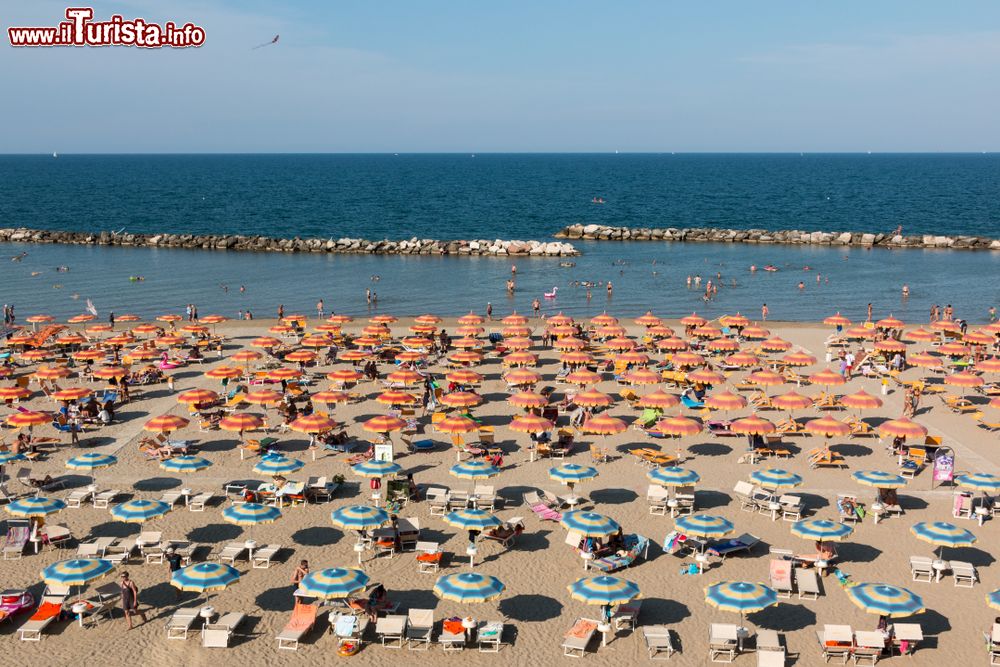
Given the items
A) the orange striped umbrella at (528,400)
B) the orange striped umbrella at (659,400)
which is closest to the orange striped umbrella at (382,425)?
the orange striped umbrella at (528,400)

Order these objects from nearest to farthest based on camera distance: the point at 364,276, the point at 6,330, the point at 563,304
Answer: the point at 6,330
the point at 563,304
the point at 364,276

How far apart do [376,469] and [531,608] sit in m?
6.80

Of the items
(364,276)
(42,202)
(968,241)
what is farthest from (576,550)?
(42,202)

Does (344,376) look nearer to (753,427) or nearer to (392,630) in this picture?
(753,427)

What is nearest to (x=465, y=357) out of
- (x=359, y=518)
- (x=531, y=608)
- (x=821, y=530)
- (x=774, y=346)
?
(x=774, y=346)

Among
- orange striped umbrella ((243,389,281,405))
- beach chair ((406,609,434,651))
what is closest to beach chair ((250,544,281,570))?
beach chair ((406,609,434,651))

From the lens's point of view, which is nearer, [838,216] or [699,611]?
[699,611]

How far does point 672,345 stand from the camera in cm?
3791

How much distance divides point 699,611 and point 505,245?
65.9 metres

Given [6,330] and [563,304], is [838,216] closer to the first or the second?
[563,304]

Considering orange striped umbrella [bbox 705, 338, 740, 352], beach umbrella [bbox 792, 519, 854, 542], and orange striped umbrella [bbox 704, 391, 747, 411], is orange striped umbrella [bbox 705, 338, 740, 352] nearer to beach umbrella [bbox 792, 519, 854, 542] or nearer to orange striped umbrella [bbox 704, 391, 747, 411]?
orange striped umbrella [bbox 704, 391, 747, 411]

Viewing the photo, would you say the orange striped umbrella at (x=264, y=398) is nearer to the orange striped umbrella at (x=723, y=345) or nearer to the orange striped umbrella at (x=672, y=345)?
the orange striped umbrella at (x=672, y=345)

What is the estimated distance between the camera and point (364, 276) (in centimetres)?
6806

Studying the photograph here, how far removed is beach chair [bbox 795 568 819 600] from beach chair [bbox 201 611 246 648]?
11434 millimetres
